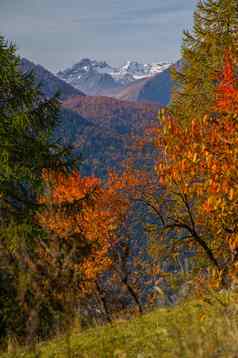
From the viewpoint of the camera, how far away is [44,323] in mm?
18484

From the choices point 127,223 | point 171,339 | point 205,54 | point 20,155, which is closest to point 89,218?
point 127,223

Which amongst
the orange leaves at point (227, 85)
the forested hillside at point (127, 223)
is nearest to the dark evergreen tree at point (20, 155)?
the forested hillside at point (127, 223)

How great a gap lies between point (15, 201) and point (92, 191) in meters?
3.04

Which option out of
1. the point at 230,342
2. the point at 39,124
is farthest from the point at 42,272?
the point at 39,124

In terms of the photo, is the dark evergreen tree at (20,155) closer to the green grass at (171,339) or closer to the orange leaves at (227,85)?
the green grass at (171,339)

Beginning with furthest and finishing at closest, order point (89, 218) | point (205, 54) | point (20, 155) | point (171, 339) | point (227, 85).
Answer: point (89, 218), point (205, 54), point (227, 85), point (20, 155), point (171, 339)

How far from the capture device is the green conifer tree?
25.4 meters

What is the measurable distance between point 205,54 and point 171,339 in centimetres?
2258

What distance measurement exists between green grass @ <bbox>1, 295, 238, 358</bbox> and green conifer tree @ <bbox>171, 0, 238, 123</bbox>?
56.1ft

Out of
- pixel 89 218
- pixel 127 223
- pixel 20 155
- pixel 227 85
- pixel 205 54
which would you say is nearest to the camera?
pixel 20 155

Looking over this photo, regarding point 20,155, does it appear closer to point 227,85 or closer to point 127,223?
point 227,85

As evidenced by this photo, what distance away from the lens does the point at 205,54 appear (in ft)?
88.9

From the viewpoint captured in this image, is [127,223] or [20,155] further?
[127,223]

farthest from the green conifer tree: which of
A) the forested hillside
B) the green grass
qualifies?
the green grass
